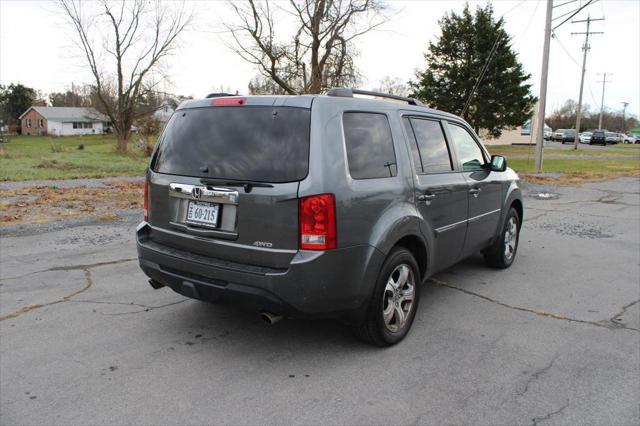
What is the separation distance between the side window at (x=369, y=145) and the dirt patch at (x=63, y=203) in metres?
6.64

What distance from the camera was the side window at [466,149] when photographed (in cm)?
509

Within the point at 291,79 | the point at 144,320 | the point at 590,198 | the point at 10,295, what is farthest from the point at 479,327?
the point at 291,79

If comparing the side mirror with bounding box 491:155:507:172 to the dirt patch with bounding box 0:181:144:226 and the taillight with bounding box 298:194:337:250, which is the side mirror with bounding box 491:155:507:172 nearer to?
the taillight with bounding box 298:194:337:250

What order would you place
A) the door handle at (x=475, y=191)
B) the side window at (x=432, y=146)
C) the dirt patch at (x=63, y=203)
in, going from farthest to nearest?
1. the dirt patch at (x=63, y=203)
2. the door handle at (x=475, y=191)
3. the side window at (x=432, y=146)

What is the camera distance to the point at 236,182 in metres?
3.43

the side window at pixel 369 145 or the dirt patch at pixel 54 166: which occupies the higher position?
the side window at pixel 369 145

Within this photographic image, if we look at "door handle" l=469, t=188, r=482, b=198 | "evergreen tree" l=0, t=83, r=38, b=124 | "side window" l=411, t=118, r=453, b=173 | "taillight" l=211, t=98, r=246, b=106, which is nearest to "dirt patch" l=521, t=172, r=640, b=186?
"door handle" l=469, t=188, r=482, b=198

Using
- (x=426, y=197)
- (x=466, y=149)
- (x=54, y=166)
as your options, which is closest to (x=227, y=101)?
(x=426, y=197)

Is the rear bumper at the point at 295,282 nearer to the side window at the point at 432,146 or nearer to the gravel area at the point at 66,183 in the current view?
the side window at the point at 432,146

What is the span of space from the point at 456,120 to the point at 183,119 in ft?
9.26

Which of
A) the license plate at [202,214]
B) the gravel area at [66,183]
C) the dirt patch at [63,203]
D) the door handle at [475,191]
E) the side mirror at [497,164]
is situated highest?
the side mirror at [497,164]

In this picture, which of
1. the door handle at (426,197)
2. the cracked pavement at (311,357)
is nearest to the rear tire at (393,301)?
the cracked pavement at (311,357)

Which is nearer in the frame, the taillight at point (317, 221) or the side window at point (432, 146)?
the taillight at point (317, 221)

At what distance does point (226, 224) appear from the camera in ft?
11.4
